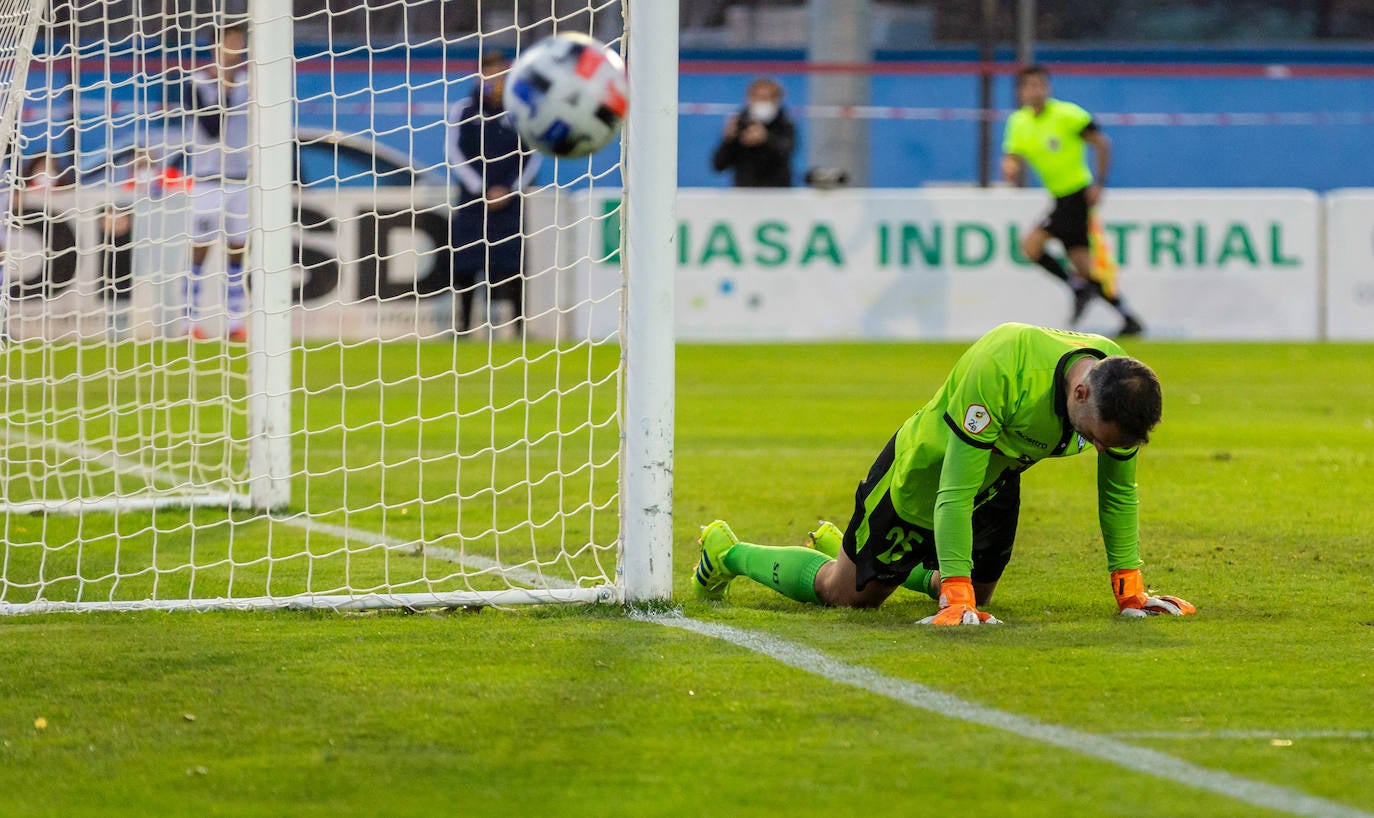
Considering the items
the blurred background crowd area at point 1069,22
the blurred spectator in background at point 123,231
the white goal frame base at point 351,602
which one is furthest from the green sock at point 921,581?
the blurred background crowd area at point 1069,22

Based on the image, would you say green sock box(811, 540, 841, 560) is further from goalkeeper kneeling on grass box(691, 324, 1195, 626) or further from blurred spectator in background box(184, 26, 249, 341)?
blurred spectator in background box(184, 26, 249, 341)

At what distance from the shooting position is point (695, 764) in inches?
133

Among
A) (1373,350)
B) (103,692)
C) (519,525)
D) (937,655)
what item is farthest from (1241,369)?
(103,692)

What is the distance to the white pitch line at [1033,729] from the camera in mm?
3123

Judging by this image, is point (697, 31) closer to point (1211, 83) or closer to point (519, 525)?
point (1211, 83)

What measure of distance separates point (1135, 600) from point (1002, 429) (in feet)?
2.36

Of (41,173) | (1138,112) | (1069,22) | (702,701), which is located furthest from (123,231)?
(1069,22)

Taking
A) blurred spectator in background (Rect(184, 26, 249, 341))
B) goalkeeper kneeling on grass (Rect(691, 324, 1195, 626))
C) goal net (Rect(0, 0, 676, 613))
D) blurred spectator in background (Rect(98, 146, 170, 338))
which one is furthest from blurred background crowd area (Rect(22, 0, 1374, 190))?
goalkeeper kneeling on grass (Rect(691, 324, 1195, 626))

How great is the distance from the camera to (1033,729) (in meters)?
3.62

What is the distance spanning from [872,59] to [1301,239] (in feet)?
24.6

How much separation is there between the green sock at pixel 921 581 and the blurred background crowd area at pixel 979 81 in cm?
1319

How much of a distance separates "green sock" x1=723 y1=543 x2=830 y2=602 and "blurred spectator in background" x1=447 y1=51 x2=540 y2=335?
102 cm

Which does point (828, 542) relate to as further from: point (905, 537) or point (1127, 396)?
point (1127, 396)

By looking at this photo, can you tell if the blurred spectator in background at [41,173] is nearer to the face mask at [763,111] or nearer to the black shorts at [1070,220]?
the black shorts at [1070,220]
